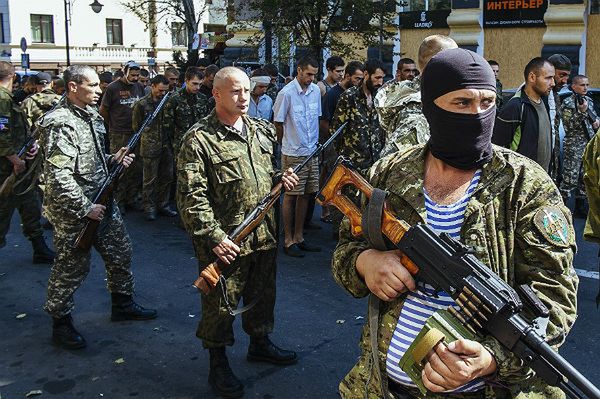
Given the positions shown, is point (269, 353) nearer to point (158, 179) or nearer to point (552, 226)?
point (552, 226)

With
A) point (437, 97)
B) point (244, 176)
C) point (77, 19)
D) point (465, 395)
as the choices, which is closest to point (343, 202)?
point (437, 97)

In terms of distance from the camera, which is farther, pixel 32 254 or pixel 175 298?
pixel 32 254

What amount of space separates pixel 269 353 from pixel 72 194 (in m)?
1.77

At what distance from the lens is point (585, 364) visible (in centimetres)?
436

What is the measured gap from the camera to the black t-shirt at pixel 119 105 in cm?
938

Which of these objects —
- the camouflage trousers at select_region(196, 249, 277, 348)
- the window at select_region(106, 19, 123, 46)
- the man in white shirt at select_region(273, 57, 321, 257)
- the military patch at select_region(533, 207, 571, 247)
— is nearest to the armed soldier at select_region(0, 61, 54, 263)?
the man in white shirt at select_region(273, 57, 321, 257)

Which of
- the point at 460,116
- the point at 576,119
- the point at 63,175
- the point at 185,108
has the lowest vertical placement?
the point at 63,175

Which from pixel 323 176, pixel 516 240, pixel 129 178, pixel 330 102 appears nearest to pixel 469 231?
pixel 516 240

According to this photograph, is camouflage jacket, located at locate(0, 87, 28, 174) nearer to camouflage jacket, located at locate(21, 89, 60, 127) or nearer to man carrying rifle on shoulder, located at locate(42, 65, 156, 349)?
camouflage jacket, located at locate(21, 89, 60, 127)

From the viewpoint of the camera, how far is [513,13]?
1647 cm

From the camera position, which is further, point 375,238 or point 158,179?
point 158,179

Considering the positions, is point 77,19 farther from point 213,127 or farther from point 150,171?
point 213,127

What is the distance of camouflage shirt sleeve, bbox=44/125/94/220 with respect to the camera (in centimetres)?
461

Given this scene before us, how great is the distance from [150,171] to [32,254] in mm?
2129
